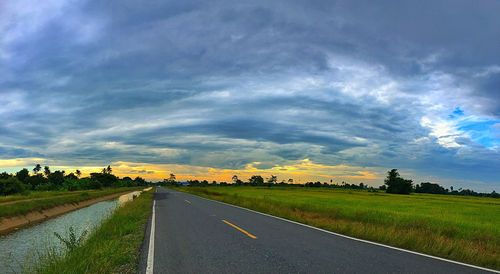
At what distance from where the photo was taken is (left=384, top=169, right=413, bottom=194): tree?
122m

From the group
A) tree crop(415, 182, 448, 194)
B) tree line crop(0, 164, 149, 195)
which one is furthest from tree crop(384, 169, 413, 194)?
tree line crop(0, 164, 149, 195)

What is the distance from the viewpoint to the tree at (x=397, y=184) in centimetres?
12237

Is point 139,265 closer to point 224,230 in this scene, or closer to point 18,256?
point 224,230

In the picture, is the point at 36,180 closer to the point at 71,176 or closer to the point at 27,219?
the point at 71,176

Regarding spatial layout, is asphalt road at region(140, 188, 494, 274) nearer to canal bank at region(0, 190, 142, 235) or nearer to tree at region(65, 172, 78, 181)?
canal bank at region(0, 190, 142, 235)

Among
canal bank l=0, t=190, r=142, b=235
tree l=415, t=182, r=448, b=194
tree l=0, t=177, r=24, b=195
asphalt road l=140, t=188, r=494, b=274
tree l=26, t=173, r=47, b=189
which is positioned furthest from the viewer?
tree l=415, t=182, r=448, b=194

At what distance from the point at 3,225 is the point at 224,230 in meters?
19.5

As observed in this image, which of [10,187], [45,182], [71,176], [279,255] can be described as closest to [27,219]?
[279,255]

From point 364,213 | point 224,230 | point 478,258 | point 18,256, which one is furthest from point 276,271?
point 364,213

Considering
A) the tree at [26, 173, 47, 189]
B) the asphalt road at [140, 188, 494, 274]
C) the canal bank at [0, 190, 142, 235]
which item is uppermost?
the tree at [26, 173, 47, 189]

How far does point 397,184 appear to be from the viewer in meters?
126

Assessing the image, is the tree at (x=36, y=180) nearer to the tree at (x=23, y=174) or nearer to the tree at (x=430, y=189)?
the tree at (x=23, y=174)

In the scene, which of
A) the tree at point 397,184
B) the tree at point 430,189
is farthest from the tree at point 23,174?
the tree at point 430,189

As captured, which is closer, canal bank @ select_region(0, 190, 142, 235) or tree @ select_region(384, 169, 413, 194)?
canal bank @ select_region(0, 190, 142, 235)
